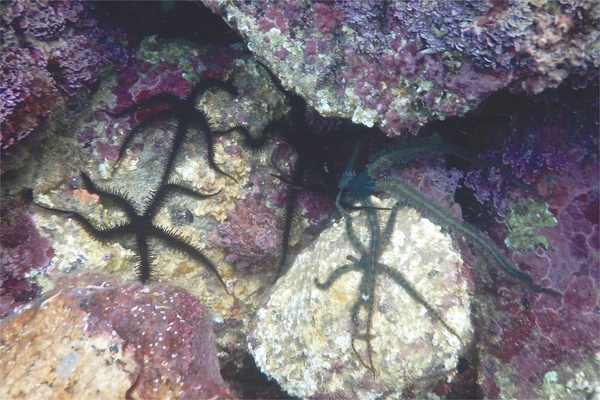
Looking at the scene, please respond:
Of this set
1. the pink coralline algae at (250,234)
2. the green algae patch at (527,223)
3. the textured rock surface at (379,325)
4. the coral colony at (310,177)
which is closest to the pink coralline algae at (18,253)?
the coral colony at (310,177)

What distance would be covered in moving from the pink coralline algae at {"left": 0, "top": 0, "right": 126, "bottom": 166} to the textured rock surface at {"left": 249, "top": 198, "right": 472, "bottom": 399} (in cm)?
225

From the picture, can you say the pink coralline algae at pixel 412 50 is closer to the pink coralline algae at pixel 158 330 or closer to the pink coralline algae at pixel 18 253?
the pink coralline algae at pixel 158 330

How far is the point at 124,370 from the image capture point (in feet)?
7.13

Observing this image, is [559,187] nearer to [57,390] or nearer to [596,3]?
[596,3]

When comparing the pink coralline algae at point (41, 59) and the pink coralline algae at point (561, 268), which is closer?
the pink coralline algae at point (41, 59)

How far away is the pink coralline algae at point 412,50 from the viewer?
197cm

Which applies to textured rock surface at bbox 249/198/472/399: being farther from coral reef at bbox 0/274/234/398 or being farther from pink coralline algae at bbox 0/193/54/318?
pink coralline algae at bbox 0/193/54/318

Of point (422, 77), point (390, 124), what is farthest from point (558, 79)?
point (390, 124)

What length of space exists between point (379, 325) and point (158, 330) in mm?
1499

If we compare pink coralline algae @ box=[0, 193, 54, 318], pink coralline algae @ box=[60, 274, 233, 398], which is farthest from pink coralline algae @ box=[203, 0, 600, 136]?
pink coralline algae @ box=[0, 193, 54, 318]

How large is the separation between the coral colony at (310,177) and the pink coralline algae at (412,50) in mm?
11

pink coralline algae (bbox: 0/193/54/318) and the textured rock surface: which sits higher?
the textured rock surface

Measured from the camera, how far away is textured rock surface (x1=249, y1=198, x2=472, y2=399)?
2660 mm

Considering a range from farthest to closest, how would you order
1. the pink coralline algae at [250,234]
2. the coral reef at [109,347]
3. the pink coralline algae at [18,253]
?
the pink coralline algae at [250,234] < the pink coralline algae at [18,253] < the coral reef at [109,347]
